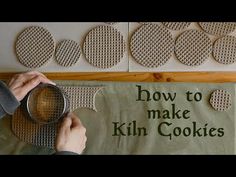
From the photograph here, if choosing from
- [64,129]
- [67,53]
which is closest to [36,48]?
[67,53]

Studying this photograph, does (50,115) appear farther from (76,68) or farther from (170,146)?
(170,146)

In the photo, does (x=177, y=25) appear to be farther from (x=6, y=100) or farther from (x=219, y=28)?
(x=6, y=100)

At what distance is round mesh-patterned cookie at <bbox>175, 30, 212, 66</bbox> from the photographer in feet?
2.15

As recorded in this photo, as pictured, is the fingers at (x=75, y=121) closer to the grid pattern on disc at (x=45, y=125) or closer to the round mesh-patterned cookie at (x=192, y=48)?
the grid pattern on disc at (x=45, y=125)

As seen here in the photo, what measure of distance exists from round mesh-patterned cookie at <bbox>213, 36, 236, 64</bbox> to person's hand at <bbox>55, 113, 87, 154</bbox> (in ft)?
0.88

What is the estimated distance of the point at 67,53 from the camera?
67 centimetres

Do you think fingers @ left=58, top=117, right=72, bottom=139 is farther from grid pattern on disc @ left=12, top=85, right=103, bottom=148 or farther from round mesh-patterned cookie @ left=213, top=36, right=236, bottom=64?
round mesh-patterned cookie @ left=213, top=36, right=236, bottom=64

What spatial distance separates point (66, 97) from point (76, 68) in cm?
6

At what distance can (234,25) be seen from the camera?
658 millimetres

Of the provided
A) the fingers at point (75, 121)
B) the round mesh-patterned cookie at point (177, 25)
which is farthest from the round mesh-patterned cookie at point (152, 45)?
the fingers at point (75, 121)

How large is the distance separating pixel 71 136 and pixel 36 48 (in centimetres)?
18

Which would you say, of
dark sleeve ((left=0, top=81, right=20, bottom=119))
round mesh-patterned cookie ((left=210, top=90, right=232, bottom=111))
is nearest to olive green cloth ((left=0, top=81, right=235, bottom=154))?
round mesh-patterned cookie ((left=210, top=90, right=232, bottom=111))
